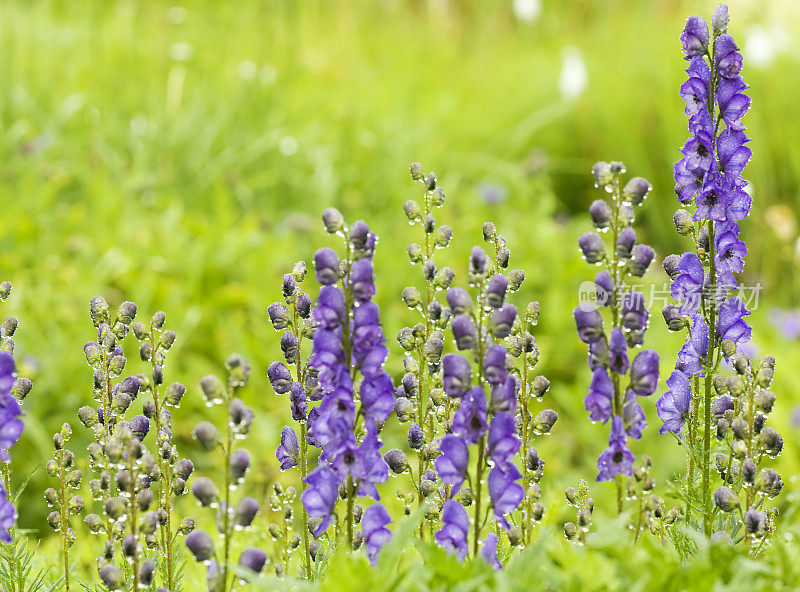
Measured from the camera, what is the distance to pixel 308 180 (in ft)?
22.8

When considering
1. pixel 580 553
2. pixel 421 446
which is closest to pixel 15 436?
pixel 421 446

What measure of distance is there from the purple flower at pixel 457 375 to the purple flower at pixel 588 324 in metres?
0.25

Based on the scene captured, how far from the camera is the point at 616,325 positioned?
1.85 metres

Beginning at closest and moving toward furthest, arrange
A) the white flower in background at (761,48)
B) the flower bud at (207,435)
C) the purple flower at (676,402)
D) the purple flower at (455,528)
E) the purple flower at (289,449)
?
the flower bud at (207,435), the purple flower at (455,528), the purple flower at (289,449), the purple flower at (676,402), the white flower in background at (761,48)

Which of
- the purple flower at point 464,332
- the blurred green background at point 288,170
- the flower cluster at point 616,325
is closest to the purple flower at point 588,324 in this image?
the flower cluster at point 616,325

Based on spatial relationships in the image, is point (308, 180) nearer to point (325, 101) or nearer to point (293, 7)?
point (325, 101)

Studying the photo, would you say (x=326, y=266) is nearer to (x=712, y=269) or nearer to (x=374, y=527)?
(x=374, y=527)

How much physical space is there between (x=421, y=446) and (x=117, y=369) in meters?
0.72

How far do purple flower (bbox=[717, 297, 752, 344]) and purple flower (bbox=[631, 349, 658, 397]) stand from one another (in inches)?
15.3

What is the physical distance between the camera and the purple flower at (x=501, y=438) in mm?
1776

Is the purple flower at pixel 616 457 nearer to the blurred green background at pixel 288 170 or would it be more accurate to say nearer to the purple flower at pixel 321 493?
the purple flower at pixel 321 493

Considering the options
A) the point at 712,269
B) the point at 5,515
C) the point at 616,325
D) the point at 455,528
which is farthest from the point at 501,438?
the point at 5,515

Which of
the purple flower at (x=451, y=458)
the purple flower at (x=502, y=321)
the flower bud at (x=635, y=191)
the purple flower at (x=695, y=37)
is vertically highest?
the purple flower at (x=695, y=37)

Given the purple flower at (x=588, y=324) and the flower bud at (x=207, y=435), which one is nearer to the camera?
the flower bud at (x=207, y=435)
